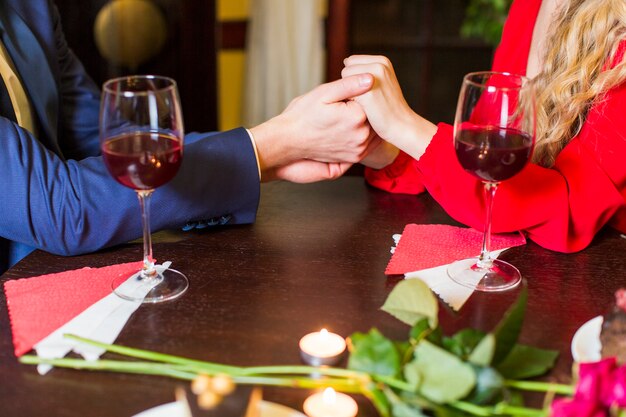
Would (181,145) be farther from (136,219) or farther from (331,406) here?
(331,406)

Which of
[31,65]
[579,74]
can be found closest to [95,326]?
[31,65]

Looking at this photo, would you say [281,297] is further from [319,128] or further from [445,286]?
[319,128]

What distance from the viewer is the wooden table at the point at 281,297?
0.74 m

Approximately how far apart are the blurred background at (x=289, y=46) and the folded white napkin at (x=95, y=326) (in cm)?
209

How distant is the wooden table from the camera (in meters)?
0.74

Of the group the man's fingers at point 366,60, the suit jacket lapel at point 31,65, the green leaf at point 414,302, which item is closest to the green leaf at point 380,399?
the green leaf at point 414,302

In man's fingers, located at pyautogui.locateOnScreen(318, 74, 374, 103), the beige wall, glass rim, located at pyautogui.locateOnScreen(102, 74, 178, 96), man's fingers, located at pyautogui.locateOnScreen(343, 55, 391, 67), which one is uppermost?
glass rim, located at pyautogui.locateOnScreen(102, 74, 178, 96)

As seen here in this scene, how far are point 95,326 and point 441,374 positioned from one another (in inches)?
17.6

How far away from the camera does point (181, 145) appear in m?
0.89

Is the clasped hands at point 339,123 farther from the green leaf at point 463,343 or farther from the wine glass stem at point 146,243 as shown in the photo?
the green leaf at point 463,343

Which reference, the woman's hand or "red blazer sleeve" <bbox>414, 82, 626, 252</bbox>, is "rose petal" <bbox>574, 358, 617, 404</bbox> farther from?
the woman's hand

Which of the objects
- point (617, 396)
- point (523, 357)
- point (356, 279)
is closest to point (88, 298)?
point (356, 279)

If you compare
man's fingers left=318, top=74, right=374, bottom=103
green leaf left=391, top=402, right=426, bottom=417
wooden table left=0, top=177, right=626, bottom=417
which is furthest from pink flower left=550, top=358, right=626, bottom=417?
man's fingers left=318, top=74, right=374, bottom=103

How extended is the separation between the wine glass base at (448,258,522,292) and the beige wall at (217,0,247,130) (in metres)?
2.63
